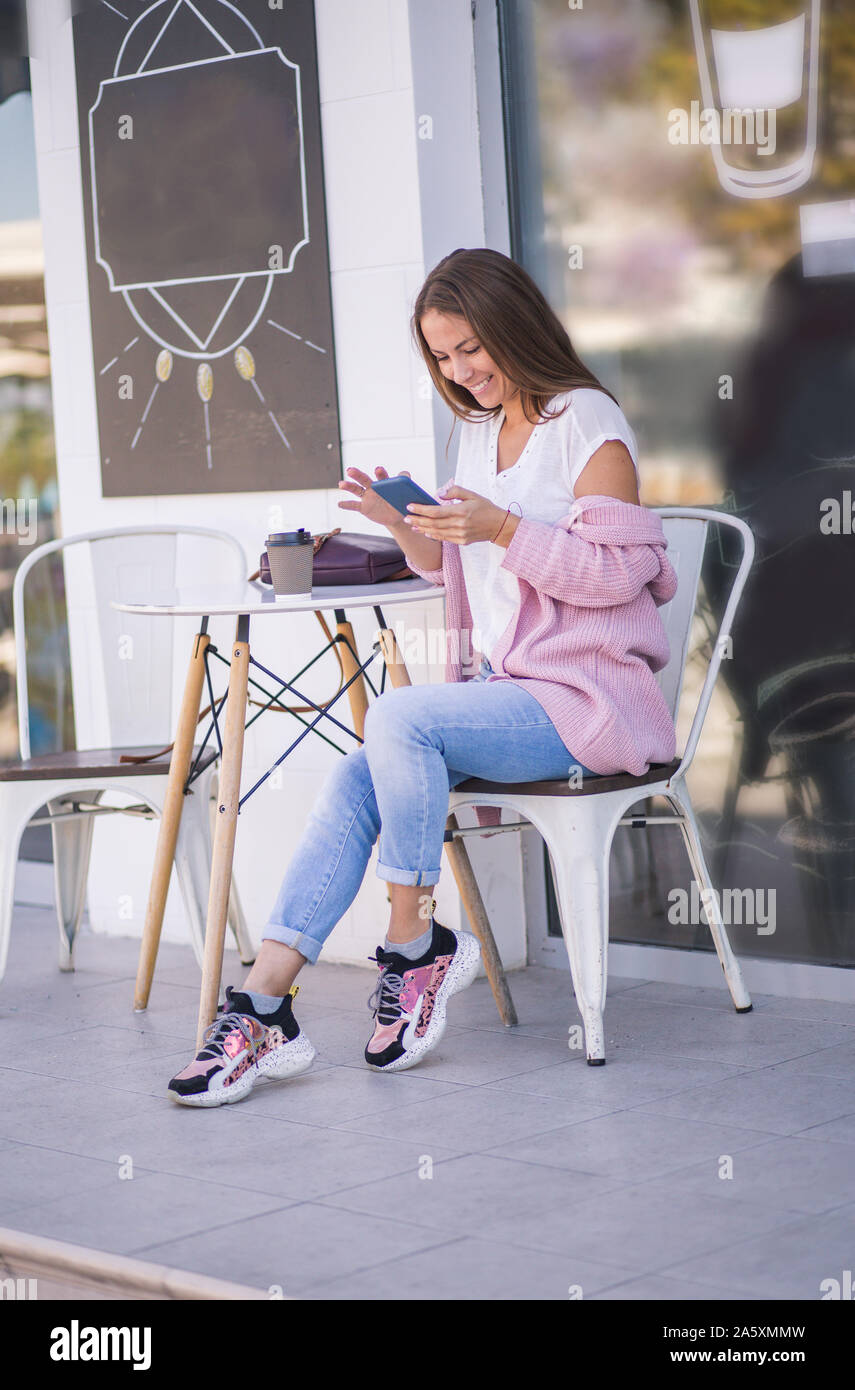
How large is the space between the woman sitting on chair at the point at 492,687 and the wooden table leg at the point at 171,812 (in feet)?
1.32

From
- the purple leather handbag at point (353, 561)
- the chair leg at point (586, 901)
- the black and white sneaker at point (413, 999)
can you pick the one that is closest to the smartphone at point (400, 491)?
the purple leather handbag at point (353, 561)

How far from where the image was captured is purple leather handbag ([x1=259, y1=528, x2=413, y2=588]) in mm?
2975

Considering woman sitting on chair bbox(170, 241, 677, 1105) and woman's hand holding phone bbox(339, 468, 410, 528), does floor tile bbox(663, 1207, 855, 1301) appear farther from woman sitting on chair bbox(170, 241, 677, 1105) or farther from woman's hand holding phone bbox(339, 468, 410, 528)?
woman's hand holding phone bbox(339, 468, 410, 528)

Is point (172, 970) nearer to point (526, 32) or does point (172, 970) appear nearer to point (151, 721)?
point (151, 721)

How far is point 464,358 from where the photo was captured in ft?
9.18

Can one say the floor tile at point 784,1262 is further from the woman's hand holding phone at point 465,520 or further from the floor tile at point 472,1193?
the woman's hand holding phone at point 465,520

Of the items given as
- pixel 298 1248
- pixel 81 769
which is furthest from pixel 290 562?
pixel 298 1248

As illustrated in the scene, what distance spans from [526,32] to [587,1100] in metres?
1.94

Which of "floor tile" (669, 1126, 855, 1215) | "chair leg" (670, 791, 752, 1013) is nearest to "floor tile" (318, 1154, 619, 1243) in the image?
"floor tile" (669, 1126, 855, 1215)

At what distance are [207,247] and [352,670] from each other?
0.97 metres

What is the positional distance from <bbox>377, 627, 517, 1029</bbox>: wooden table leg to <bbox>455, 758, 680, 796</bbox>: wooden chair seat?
22 centimetres

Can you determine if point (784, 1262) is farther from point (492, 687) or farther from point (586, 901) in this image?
point (492, 687)

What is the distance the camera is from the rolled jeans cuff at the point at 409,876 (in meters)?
2.64

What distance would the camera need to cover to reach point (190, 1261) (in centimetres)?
198
